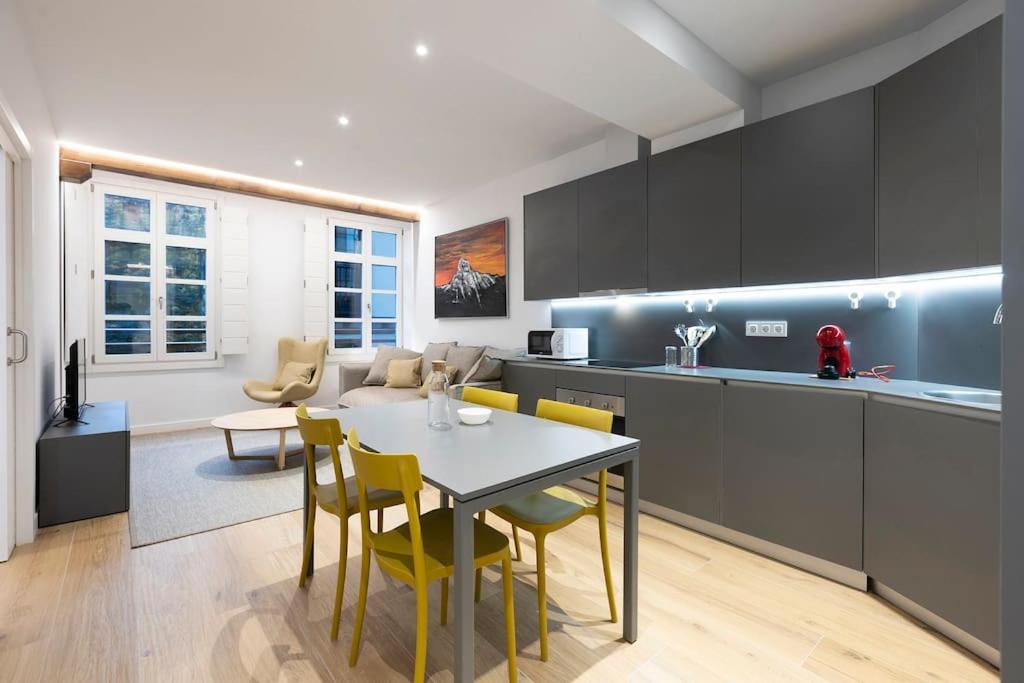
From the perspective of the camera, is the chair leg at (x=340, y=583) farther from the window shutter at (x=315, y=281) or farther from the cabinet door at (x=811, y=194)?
the window shutter at (x=315, y=281)

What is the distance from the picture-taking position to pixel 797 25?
2.54 meters

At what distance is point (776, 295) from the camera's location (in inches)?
117

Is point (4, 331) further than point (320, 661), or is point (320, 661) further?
point (4, 331)

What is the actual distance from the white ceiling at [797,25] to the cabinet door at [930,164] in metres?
0.53

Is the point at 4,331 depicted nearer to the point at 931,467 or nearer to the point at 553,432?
the point at 553,432

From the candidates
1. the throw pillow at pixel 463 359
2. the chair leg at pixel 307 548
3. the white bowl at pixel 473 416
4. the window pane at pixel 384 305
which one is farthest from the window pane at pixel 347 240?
the white bowl at pixel 473 416

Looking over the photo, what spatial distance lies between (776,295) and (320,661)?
3059mm

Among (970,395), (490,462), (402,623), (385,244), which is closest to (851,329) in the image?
(970,395)

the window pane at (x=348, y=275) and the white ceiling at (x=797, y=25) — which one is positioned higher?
the white ceiling at (x=797, y=25)

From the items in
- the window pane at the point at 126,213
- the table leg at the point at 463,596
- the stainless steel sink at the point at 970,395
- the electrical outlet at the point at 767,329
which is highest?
the window pane at the point at 126,213

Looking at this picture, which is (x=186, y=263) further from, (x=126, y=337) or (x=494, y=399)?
(x=494, y=399)

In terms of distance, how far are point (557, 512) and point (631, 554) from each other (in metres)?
0.33

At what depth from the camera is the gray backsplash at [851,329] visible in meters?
2.17

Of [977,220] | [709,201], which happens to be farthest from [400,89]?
[977,220]
